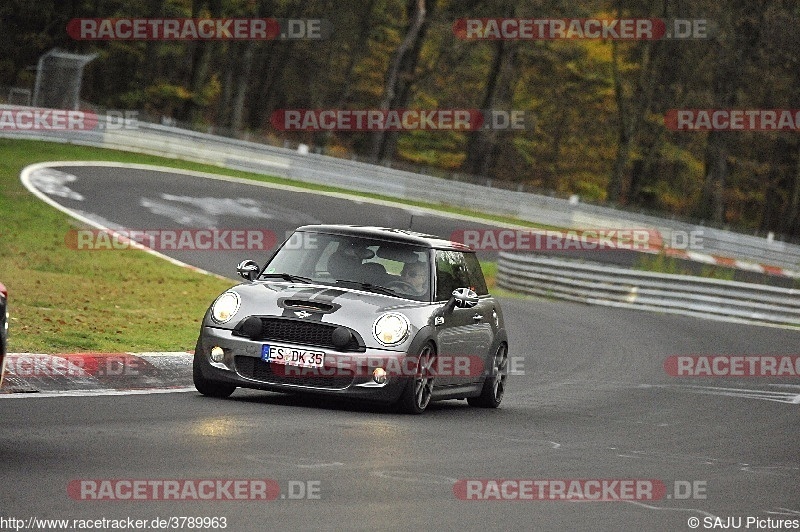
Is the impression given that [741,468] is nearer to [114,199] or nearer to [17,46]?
[114,199]

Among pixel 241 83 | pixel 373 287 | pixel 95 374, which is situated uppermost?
pixel 241 83

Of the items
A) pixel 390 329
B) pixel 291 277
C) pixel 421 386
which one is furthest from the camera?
pixel 291 277

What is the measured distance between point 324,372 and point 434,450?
6.01 feet

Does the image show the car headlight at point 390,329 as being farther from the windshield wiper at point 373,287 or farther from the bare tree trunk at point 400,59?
the bare tree trunk at point 400,59

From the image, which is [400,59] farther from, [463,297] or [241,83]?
[463,297]

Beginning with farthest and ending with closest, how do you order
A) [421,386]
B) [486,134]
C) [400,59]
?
[486,134]
[400,59]
[421,386]

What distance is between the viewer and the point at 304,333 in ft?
35.7

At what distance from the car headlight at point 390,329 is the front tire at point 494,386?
1.97 metres

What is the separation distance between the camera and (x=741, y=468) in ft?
31.7

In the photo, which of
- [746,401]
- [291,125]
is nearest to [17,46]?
[291,125]

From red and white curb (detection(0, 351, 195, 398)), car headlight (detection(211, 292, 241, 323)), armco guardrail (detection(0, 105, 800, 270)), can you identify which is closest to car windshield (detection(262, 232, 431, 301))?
car headlight (detection(211, 292, 241, 323))

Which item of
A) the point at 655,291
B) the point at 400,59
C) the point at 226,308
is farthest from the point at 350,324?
the point at 400,59

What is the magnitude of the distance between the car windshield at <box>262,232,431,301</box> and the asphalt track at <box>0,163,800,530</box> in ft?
3.35

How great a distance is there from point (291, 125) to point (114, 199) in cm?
4920
